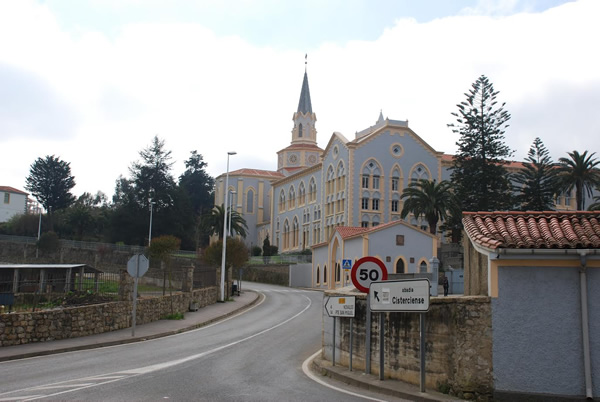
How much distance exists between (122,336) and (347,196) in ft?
164

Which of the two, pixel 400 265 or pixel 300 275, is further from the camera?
pixel 300 275

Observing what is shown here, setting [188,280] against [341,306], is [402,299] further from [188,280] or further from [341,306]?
[188,280]

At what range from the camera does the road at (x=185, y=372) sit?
10.4 meters

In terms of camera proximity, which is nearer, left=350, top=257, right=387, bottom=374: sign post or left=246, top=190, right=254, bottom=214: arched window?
left=350, top=257, right=387, bottom=374: sign post

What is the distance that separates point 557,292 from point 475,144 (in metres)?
44.2

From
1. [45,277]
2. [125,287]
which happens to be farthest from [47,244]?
[125,287]

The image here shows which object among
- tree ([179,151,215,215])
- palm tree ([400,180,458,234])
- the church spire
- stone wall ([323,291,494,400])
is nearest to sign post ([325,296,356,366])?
stone wall ([323,291,494,400])

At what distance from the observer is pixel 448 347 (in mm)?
10438

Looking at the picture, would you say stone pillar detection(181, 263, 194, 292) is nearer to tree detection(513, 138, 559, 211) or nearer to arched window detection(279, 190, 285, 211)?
tree detection(513, 138, 559, 211)

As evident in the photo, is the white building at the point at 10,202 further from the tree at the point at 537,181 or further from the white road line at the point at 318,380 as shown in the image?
the white road line at the point at 318,380

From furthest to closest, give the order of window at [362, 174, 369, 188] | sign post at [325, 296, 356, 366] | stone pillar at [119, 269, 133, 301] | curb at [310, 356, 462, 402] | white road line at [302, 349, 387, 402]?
window at [362, 174, 369, 188] → stone pillar at [119, 269, 133, 301] → sign post at [325, 296, 356, 366] → white road line at [302, 349, 387, 402] → curb at [310, 356, 462, 402]

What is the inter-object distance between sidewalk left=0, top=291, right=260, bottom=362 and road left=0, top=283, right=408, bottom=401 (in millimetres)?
575

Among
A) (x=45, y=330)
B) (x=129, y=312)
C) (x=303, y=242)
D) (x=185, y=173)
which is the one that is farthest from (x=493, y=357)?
(x=185, y=173)

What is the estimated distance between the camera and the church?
5138 cm
